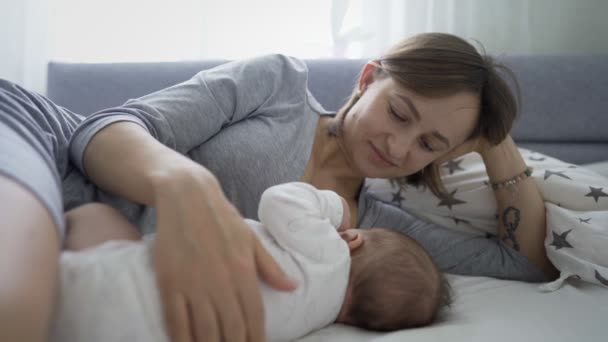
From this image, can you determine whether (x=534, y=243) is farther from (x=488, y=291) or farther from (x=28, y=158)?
(x=28, y=158)

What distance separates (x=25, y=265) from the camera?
1.61 ft

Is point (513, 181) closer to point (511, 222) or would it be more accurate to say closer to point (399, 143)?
point (511, 222)

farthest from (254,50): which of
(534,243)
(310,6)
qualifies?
(534,243)

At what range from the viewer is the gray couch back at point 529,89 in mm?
1830

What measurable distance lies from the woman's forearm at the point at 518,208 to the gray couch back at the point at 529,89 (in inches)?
22.8

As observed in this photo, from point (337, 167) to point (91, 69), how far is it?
45.1 inches

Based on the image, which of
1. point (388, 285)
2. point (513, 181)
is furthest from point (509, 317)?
point (513, 181)

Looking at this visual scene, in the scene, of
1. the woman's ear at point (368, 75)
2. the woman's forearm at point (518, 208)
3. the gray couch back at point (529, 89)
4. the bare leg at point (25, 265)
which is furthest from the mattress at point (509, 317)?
the gray couch back at point (529, 89)

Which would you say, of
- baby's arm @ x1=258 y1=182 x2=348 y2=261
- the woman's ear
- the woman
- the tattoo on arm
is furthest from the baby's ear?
the tattoo on arm

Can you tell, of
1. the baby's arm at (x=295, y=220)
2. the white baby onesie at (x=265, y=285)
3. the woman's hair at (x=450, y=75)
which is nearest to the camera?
the white baby onesie at (x=265, y=285)

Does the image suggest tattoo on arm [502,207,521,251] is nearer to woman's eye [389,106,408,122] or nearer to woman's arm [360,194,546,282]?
woman's arm [360,194,546,282]

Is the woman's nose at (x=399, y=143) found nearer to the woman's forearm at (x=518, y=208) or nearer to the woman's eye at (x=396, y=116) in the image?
the woman's eye at (x=396, y=116)

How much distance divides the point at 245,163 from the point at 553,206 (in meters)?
0.92

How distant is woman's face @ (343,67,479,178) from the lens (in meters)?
1.16
